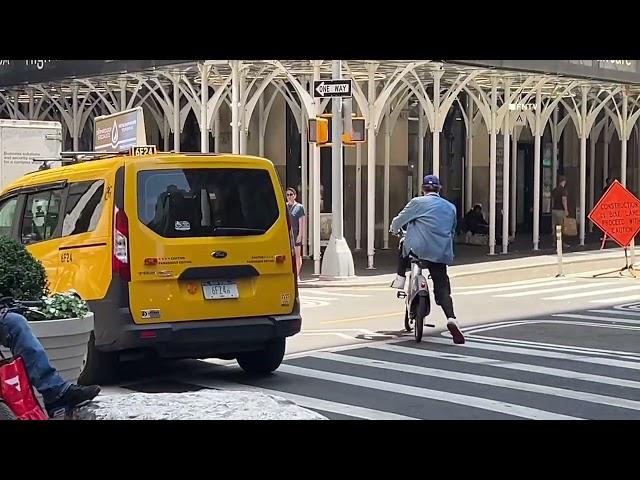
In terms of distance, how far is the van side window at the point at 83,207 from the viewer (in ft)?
30.8

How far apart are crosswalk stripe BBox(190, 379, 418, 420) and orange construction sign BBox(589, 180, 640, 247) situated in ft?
42.6

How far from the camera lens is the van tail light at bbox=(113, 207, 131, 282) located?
898cm

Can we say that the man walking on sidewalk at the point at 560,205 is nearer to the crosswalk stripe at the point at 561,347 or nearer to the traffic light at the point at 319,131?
the traffic light at the point at 319,131

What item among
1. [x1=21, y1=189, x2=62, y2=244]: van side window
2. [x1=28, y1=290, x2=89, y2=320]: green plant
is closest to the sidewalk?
[x1=21, y1=189, x2=62, y2=244]: van side window

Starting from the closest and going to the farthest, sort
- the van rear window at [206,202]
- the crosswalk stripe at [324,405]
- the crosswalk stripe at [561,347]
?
the crosswalk stripe at [324,405], the van rear window at [206,202], the crosswalk stripe at [561,347]

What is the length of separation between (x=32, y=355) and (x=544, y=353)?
6.43 metres

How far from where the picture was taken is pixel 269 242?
954 centimetres

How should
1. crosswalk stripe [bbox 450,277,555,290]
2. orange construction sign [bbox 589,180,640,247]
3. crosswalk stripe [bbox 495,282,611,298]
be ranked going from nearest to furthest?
crosswalk stripe [bbox 495,282,611,298] < crosswalk stripe [bbox 450,277,555,290] < orange construction sign [bbox 589,180,640,247]

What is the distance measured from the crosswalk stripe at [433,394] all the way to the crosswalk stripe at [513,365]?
4.88ft

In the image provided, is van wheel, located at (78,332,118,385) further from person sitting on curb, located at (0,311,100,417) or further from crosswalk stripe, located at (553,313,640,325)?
crosswalk stripe, located at (553,313,640,325)

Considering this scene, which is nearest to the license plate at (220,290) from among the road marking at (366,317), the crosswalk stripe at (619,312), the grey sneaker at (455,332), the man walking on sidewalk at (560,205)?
A: the grey sneaker at (455,332)

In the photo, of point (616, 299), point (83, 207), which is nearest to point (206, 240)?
point (83, 207)
